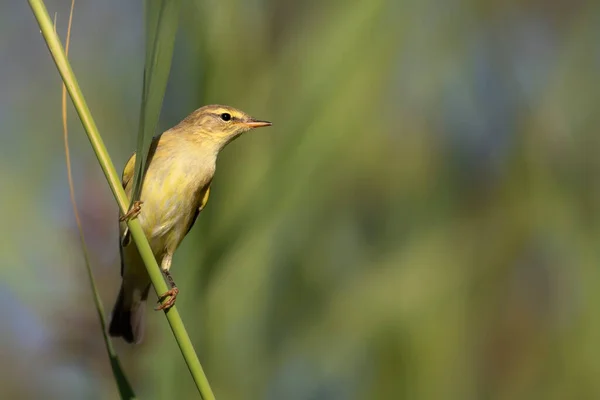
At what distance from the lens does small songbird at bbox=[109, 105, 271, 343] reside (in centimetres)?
A: 201

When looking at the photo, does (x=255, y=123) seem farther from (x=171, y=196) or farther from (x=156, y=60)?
(x=156, y=60)

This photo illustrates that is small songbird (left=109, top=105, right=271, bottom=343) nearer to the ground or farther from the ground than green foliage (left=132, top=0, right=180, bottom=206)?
nearer to the ground

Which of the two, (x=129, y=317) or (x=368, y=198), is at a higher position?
(x=368, y=198)

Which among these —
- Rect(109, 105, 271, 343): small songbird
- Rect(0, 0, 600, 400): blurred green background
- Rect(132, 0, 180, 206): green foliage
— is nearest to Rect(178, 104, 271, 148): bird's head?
Rect(109, 105, 271, 343): small songbird

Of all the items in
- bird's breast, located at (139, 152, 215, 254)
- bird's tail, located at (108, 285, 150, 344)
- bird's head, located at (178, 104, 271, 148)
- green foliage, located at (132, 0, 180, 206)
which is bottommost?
bird's tail, located at (108, 285, 150, 344)

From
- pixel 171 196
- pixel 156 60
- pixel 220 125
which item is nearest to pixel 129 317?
pixel 171 196

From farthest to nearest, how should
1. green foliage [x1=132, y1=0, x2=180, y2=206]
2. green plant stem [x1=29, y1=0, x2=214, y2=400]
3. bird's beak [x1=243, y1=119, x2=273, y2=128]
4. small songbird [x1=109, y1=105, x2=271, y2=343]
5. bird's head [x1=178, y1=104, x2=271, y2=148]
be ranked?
small songbird [x1=109, y1=105, x2=271, y2=343]
bird's head [x1=178, y1=104, x2=271, y2=148]
bird's beak [x1=243, y1=119, x2=273, y2=128]
green foliage [x1=132, y1=0, x2=180, y2=206]
green plant stem [x1=29, y1=0, x2=214, y2=400]

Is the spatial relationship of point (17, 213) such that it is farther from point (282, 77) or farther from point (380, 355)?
point (380, 355)

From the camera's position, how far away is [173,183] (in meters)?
2.02

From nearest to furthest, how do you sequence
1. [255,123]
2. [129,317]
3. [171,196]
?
[255,123]
[171,196]
[129,317]

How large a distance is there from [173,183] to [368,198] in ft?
1.73

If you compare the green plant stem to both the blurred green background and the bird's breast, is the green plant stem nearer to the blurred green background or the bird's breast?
the blurred green background

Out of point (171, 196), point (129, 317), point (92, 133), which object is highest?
point (92, 133)

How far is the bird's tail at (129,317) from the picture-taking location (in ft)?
6.86
